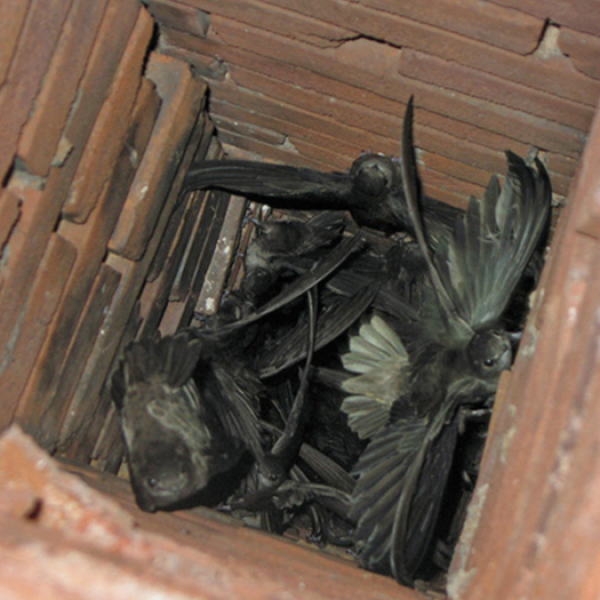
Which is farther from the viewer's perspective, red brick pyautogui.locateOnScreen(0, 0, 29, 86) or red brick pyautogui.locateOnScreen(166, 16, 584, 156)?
red brick pyautogui.locateOnScreen(166, 16, 584, 156)

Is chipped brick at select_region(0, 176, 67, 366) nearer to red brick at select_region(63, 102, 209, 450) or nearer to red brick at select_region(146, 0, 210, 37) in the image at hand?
red brick at select_region(63, 102, 209, 450)

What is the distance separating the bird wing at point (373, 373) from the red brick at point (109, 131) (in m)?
0.78

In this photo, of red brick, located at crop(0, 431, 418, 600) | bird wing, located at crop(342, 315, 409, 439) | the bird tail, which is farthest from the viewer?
bird wing, located at crop(342, 315, 409, 439)

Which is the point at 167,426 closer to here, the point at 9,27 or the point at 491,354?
the point at 491,354

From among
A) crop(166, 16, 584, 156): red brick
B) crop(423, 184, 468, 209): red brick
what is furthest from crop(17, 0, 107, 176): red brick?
crop(423, 184, 468, 209): red brick

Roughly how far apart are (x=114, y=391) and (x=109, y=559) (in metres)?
0.92

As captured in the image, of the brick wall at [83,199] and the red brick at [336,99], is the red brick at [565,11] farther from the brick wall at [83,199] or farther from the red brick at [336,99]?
the brick wall at [83,199]

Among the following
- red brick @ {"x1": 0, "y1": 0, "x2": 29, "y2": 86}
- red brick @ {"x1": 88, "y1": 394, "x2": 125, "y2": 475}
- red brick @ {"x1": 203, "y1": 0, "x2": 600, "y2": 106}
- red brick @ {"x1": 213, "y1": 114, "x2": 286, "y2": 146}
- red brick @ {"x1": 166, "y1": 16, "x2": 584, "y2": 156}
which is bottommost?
red brick @ {"x1": 88, "y1": 394, "x2": 125, "y2": 475}

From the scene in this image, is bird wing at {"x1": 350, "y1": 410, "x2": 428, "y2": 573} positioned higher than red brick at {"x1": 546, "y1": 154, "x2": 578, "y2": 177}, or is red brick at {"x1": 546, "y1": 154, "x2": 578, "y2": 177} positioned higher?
red brick at {"x1": 546, "y1": 154, "x2": 578, "y2": 177}

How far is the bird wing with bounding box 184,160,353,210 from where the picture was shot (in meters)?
2.11

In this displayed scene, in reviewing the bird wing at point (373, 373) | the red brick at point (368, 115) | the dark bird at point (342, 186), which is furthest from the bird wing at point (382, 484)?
the red brick at point (368, 115)

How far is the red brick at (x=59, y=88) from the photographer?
1572mm

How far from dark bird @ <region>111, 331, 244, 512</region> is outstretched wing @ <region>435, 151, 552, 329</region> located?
0.67m

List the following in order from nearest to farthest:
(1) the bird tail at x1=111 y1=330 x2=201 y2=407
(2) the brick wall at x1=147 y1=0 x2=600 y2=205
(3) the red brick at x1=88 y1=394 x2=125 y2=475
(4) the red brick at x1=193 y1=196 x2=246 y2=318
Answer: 1. (2) the brick wall at x1=147 y1=0 x2=600 y2=205
2. (1) the bird tail at x1=111 y1=330 x2=201 y2=407
3. (3) the red brick at x1=88 y1=394 x2=125 y2=475
4. (4) the red brick at x1=193 y1=196 x2=246 y2=318
